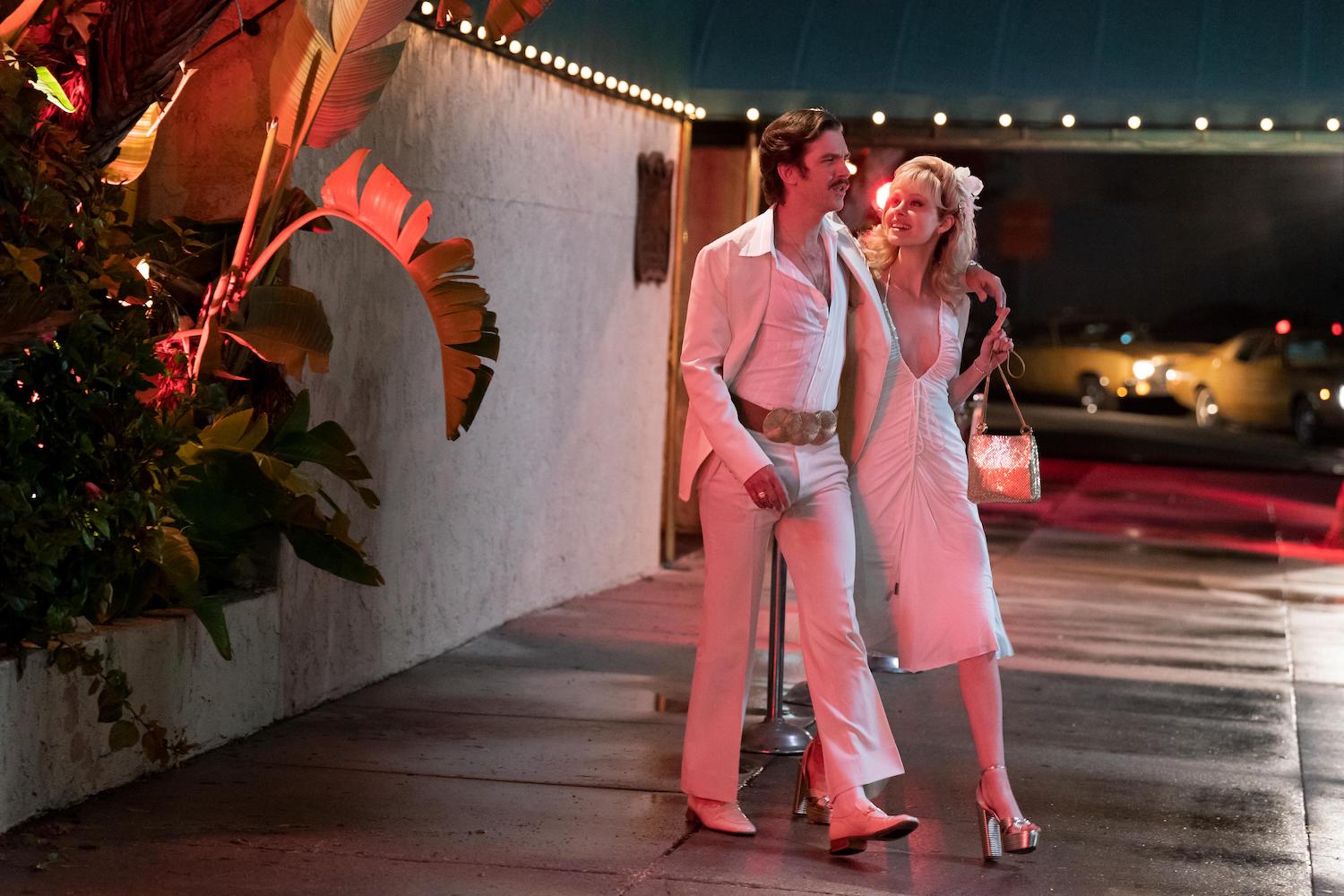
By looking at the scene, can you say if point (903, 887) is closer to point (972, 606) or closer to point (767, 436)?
point (972, 606)

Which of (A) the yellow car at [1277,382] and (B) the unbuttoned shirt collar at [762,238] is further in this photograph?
(A) the yellow car at [1277,382]

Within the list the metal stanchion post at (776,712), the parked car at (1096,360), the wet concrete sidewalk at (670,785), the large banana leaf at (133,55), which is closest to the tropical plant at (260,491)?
the wet concrete sidewalk at (670,785)

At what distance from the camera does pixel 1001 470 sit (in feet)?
19.2

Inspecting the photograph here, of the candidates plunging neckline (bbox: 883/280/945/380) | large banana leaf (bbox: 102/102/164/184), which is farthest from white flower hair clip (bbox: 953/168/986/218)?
large banana leaf (bbox: 102/102/164/184)

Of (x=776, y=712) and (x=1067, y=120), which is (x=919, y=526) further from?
(x=1067, y=120)

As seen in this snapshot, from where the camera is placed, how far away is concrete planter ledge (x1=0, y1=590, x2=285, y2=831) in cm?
553

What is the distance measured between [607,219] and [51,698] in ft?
19.2

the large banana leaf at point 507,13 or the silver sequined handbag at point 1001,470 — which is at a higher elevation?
the large banana leaf at point 507,13

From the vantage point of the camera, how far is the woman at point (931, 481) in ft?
18.7

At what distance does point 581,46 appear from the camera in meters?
10.1

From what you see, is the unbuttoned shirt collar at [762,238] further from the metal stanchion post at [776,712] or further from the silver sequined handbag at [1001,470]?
the metal stanchion post at [776,712]

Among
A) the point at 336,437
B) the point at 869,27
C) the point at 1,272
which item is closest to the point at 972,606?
the point at 336,437

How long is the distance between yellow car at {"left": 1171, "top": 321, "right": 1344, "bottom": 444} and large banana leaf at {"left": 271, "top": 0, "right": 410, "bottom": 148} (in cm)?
1976

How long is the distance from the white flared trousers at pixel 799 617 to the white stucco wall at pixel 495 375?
2240mm
